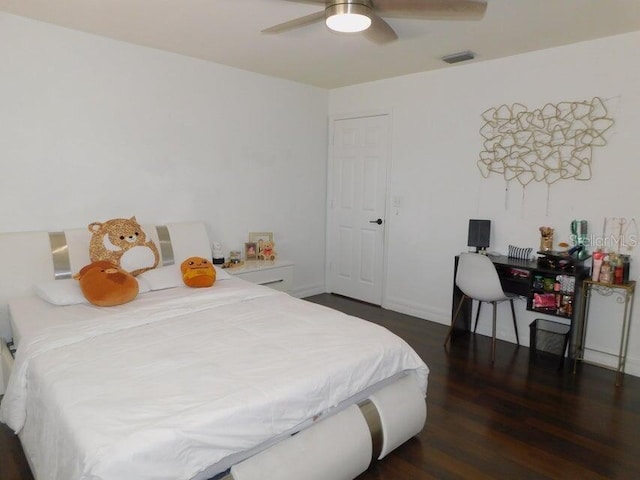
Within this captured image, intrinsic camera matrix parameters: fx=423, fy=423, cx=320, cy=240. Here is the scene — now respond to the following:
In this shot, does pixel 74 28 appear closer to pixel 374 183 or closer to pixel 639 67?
pixel 374 183

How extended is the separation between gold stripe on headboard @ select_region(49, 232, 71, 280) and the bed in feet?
0.49

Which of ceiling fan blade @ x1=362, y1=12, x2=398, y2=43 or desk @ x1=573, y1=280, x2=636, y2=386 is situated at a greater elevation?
ceiling fan blade @ x1=362, y1=12, x2=398, y2=43

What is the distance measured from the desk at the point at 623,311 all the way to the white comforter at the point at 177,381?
65.8 inches

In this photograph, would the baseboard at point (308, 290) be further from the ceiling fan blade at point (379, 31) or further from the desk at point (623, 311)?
the ceiling fan blade at point (379, 31)

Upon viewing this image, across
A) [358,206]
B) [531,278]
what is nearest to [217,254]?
[358,206]

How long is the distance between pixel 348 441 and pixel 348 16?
76.3 inches

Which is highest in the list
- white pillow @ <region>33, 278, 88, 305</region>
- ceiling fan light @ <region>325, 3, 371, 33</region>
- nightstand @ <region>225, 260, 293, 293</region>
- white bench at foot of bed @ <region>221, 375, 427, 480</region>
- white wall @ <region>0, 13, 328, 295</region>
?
ceiling fan light @ <region>325, 3, 371, 33</region>

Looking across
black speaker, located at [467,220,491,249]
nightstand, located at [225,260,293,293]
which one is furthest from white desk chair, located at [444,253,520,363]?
nightstand, located at [225,260,293,293]

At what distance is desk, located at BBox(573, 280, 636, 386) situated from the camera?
116 inches

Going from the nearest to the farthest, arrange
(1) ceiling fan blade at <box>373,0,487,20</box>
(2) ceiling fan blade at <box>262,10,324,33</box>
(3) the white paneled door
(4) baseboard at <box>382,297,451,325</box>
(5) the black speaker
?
(1) ceiling fan blade at <box>373,0,487,20</box> → (2) ceiling fan blade at <box>262,10,324,33</box> → (5) the black speaker → (4) baseboard at <box>382,297,451,325</box> → (3) the white paneled door

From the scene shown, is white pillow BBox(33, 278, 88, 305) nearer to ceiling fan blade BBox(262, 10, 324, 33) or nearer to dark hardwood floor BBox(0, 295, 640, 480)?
dark hardwood floor BBox(0, 295, 640, 480)

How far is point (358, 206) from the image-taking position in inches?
185

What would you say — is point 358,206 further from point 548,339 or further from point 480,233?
point 548,339

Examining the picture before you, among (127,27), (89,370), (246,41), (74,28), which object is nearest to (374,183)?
(246,41)
